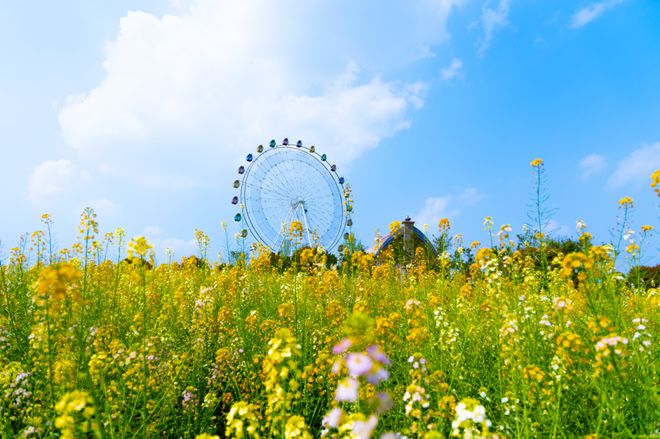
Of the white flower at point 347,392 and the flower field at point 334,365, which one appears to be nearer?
the white flower at point 347,392

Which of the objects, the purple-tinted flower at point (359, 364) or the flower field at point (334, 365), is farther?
the flower field at point (334, 365)

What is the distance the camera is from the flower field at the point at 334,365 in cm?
198

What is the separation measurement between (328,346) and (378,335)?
1.24 metres

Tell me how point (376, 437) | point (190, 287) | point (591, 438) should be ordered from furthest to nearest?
point (190, 287), point (376, 437), point (591, 438)

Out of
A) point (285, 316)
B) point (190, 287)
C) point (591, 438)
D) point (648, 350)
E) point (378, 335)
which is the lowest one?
point (591, 438)

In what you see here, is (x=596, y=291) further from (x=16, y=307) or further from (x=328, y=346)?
(x=16, y=307)

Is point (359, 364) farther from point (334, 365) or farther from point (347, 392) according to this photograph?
point (334, 365)

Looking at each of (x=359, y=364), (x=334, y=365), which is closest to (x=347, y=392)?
(x=359, y=364)

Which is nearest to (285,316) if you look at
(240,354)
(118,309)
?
(240,354)

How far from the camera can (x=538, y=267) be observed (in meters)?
8.34

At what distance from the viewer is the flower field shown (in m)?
1.98

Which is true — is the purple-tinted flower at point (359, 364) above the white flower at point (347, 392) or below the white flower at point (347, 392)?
above

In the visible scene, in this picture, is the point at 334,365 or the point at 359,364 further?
the point at 334,365

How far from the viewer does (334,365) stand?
1795 millimetres
